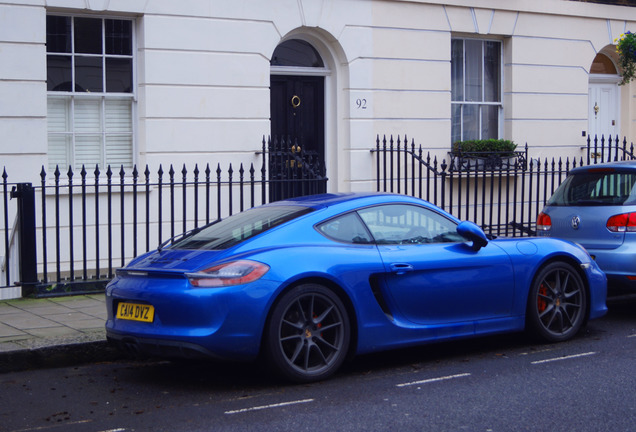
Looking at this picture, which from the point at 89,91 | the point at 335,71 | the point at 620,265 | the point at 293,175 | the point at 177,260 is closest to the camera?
the point at 177,260

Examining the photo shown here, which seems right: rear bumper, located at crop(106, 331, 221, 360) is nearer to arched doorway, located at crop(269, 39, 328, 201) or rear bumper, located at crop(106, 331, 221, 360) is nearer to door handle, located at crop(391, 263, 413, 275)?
door handle, located at crop(391, 263, 413, 275)

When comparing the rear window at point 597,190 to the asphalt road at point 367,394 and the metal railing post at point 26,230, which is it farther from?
the metal railing post at point 26,230

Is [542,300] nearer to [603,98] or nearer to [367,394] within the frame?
[367,394]

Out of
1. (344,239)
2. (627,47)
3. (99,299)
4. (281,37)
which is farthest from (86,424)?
(627,47)

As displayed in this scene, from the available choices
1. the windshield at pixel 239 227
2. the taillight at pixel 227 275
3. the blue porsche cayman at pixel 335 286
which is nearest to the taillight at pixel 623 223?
the blue porsche cayman at pixel 335 286

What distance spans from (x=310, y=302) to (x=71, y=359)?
2.20 meters

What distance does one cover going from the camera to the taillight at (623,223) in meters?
8.98

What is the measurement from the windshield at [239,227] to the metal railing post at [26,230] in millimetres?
3082

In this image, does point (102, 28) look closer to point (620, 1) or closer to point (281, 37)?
point (281, 37)

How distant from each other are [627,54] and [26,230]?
11001 millimetres

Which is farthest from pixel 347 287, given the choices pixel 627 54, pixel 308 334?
pixel 627 54

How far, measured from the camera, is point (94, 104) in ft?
39.5

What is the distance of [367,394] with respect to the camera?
6.20m

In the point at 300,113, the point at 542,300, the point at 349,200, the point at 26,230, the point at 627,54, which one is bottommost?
the point at 542,300
